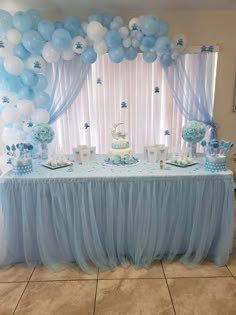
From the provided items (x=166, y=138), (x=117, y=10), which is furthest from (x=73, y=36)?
(x=166, y=138)

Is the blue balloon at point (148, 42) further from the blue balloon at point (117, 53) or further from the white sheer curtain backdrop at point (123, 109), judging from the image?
the white sheer curtain backdrop at point (123, 109)

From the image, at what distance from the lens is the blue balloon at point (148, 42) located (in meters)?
2.75

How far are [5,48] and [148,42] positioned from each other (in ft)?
5.42

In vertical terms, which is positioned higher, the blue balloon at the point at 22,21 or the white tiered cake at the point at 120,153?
the blue balloon at the point at 22,21

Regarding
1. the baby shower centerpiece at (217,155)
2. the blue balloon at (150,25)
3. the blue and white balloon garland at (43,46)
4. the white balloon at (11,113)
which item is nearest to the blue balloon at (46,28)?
the blue and white balloon garland at (43,46)

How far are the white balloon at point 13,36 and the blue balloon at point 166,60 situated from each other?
1.73 m

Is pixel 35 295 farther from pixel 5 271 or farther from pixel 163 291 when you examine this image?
pixel 163 291

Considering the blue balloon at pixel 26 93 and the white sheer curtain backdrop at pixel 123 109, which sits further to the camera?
the white sheer curtain backdrop at pixel 123 109

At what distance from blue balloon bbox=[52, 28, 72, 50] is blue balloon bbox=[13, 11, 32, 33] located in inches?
11.2

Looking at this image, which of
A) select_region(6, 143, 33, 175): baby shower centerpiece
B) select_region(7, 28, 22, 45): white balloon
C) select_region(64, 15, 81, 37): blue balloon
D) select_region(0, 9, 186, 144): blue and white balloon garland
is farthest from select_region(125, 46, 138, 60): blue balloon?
select_region(6, 143, 33, 175): baby shower centerpiece

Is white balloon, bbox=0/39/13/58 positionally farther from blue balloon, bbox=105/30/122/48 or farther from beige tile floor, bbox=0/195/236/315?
beige tile floor, bbox=0/195/236/315

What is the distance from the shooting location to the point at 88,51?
9.23 ft

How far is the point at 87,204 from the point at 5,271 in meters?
0.93

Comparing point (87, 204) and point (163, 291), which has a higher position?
point (87, 204)
